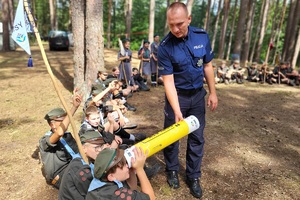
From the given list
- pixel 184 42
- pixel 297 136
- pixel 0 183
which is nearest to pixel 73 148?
pixel 0 183

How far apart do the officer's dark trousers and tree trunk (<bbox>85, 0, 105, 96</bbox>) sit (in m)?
4.52

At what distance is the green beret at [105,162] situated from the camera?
1.95 m

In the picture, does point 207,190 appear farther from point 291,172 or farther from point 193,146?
point 291,172

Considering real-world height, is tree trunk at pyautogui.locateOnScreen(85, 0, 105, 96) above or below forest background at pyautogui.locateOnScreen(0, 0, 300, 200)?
above

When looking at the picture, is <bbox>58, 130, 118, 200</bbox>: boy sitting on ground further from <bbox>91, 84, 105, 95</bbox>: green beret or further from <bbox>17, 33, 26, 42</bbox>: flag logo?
<bbox>91, 84, 105, 95</bbox>: green beret

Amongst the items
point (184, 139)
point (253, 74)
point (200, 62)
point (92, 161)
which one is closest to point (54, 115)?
point (92, 161)

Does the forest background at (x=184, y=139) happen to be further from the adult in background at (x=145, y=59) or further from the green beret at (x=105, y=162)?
the green beret at (x=105, y=162)

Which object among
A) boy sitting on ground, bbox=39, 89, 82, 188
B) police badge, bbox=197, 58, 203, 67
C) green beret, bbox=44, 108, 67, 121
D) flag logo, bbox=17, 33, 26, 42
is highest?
flag logo, bbox=17, 33, 26, 42

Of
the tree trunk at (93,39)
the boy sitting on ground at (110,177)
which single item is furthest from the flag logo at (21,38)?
the tree trunk at (93,39)

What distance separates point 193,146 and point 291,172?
80.4 inches

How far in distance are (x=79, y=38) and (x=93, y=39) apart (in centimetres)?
61

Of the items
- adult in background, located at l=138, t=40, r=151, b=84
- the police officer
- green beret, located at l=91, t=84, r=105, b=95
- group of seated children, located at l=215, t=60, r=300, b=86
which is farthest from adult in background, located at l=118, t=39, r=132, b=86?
the police officer

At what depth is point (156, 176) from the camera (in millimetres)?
3924

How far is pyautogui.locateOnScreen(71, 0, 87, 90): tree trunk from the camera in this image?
7.31 meters
